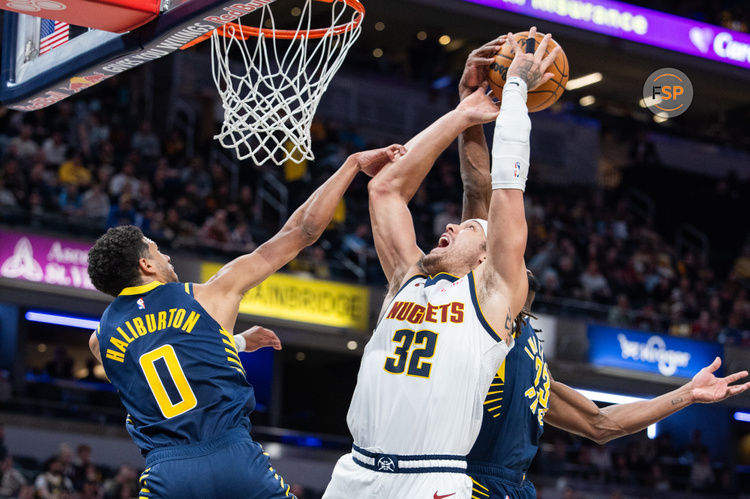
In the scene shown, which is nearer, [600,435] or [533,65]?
[533,65]

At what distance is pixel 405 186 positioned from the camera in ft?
15.6

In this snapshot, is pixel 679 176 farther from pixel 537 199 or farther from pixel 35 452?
pixel 35 452

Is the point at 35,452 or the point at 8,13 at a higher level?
the point at 8,13

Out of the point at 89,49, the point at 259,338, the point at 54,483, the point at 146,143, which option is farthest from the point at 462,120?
the point at 146,143

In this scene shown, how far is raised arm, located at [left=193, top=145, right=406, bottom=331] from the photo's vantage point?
4.31 m

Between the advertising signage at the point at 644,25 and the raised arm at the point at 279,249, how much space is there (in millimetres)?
14318

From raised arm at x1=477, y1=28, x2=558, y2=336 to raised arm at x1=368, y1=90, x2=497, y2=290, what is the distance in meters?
0.56

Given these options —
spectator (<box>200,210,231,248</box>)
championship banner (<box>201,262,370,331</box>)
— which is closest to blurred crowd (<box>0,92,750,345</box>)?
spectator (<box>200,210,231,248</box>)

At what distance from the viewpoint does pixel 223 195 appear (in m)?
15.6

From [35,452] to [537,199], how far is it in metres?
11.2

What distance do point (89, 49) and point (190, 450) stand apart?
6.58ft

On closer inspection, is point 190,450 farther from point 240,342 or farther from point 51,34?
point 51,34

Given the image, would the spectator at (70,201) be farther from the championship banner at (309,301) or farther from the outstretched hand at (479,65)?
the outstretched hand at (479,65)

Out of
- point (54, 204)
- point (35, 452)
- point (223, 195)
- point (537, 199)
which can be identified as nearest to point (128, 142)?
point (223, 195)
